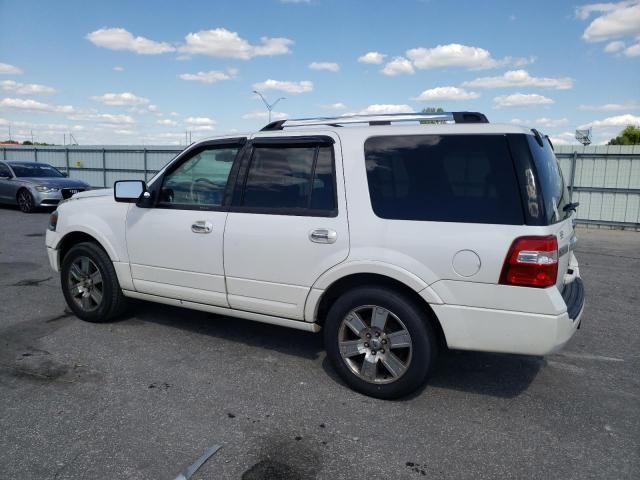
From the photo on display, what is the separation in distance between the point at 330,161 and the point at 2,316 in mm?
3901

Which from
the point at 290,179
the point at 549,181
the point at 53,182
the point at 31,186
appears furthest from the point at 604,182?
the point at 31,186

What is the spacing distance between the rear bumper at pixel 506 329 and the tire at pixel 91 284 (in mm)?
3131

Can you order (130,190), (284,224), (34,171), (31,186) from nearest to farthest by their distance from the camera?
(284,224) < (130,190) < (31,186) < (34,171)

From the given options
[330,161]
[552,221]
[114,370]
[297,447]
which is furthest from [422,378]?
[114,370]

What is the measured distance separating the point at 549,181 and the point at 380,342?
1.54 m

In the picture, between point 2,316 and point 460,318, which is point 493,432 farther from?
point 2,316

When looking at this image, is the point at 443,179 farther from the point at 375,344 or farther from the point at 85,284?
the point at 85,284

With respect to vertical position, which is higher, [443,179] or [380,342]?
[443,179]

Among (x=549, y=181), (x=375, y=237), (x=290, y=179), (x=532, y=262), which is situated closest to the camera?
(x=532, y=262)

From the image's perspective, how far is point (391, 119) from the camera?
3.88 meters

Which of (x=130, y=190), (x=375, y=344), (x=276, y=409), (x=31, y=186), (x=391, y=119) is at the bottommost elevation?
(x=276, y=409)

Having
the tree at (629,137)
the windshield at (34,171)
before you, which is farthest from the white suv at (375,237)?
the tree at (629,137)

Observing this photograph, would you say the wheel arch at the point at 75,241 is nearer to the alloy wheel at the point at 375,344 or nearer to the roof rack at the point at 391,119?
the roof rack at the point at 391,119

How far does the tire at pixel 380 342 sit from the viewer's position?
341 cm
